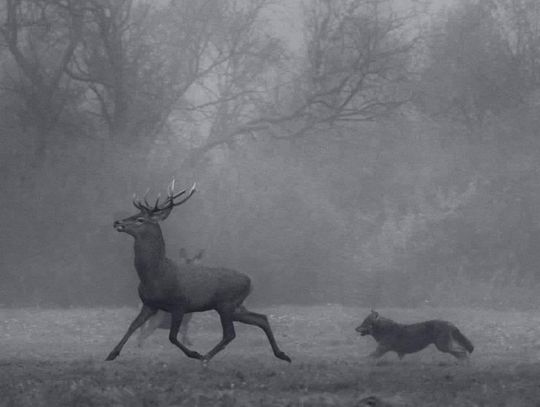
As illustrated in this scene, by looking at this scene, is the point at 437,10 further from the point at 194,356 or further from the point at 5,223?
the point at 194,356

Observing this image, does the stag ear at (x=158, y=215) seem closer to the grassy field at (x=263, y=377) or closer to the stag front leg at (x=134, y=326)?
the stag front leg at (x=134, y=326)

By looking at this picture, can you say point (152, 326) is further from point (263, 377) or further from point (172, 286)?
point (263, 377)

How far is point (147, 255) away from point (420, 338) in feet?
15.3

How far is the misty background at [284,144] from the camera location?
36.3 m

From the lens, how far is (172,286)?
15.4 metres

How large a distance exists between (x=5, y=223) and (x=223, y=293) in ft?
68.8

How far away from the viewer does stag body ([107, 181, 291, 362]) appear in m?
15.3

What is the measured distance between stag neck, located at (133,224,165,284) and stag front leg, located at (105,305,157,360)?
15.6 inches

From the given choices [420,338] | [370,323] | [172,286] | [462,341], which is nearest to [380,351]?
[370,323]

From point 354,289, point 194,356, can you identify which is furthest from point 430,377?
point 354,289

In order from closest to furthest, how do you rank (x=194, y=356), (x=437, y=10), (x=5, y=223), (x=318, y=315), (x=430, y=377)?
(x=430, y=377), (x=194, y=356), (x=318, y=315), (x=5, y=223), (x=437, y=10)

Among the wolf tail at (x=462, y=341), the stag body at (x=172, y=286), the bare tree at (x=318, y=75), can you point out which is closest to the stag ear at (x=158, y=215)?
the stag body at (x=172, y=286)

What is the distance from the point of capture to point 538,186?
4069 cm

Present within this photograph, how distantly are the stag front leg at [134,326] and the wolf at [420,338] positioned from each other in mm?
4062
